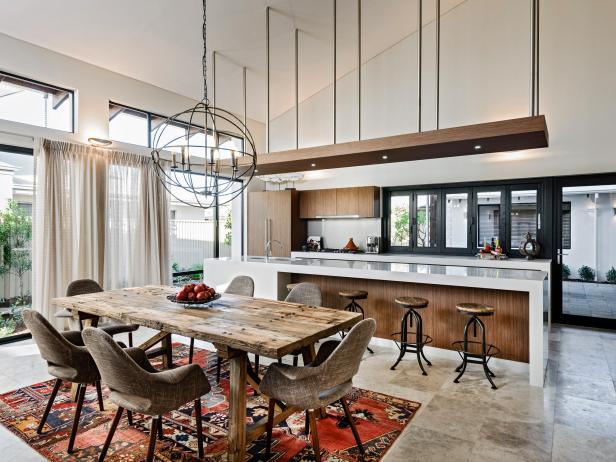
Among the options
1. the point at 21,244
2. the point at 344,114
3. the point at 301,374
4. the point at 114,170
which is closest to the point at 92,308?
the point at 301,374

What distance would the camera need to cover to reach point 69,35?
4.49 metres

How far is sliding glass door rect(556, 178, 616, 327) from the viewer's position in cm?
533

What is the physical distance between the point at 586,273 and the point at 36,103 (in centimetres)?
774

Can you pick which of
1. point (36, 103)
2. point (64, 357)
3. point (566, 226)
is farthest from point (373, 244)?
point (36, 103)

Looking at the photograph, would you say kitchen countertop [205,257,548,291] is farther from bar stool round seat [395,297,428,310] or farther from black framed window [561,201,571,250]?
black framed window [561,201,571,250]

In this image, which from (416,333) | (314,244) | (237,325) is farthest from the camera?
(314,244)

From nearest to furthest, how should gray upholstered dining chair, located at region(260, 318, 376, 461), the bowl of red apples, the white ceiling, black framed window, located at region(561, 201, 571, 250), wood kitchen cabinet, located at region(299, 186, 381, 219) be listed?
gray upholstered dining chair, located at region(260, 318, 376, 461) < the bowl of red apples < the white ceiling < black framed window, located at region(561, 201, 571, 250) < wood kitchen cabinet, located at region(299, 186, 381, 219)

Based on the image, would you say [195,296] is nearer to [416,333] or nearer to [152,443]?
[152,443]

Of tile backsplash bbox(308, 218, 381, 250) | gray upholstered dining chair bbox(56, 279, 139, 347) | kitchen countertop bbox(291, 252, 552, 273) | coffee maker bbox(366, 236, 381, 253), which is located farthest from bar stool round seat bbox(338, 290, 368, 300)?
tile backsplash bbox(308, 218, 381, 250)

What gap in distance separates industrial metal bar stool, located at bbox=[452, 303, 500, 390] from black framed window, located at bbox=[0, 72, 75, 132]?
5.29 metres

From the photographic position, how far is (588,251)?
214 inches

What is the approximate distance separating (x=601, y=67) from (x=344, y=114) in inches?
154

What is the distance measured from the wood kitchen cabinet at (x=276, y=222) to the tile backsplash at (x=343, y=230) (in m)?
0.32

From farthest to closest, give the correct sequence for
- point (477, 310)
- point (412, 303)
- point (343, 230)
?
point (343, 230) < point (412, 303) < point (477, 310)
